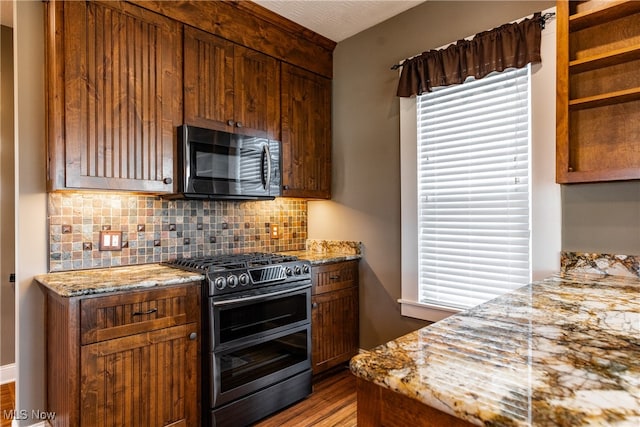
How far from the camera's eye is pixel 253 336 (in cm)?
221

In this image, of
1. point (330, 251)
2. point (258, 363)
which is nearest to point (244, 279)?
point (258, 363)

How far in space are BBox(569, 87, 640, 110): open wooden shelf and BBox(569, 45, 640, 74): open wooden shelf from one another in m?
Result: 0.16

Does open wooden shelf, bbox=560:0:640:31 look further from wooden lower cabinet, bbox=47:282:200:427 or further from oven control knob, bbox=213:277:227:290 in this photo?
wooden lower cabinet, bbox=47:282:200:427

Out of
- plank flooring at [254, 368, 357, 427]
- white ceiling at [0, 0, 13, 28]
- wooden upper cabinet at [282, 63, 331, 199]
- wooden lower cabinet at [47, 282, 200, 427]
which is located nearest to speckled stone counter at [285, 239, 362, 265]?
wooden upper cabinet at [282, 63, 331, 199]

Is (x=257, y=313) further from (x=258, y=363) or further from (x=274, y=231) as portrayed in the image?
(x=274, y=231)

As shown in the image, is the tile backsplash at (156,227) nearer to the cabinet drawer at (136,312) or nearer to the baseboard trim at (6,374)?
the cabinet drawer at (136,312)

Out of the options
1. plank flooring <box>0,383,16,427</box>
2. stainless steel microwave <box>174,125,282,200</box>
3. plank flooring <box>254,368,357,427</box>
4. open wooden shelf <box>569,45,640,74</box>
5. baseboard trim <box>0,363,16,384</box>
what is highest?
open wooden shelf <box>569,45,640,74</box>

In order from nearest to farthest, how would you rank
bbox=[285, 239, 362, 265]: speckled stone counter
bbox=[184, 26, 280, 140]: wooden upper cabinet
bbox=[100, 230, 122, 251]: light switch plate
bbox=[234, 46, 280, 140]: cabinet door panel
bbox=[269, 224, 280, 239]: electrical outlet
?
bbox=[100, 230, 122, 251]: light switch plate, bbox=[184, 26, 280, 140]: wooden upper cabinet, bbox=[234, 46, 280, 140]: cabinet door panel, bbox=[285, 239, 362, 265]: speckled stone counter, bbox=[269, 224, 280, 239]: electrical outlet

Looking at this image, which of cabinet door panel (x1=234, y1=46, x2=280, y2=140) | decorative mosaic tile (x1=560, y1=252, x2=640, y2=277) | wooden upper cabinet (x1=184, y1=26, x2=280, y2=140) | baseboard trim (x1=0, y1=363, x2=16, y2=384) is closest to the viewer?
decorative mosaic tile (x1=560, y1=252, x2=640, y2=277)

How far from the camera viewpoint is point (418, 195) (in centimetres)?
267

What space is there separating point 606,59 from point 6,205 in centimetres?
395

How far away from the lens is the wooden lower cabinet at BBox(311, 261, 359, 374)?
270 centimetres

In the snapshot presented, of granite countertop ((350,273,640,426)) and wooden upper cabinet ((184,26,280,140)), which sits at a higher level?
wooden upper cabinet ((184,26,280,140))

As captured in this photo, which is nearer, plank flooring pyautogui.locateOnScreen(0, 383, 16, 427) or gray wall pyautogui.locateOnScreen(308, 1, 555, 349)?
plank flooring pyautogui.locateOnScreen(0, 383, 16, 427)
